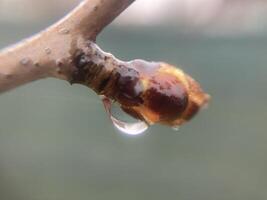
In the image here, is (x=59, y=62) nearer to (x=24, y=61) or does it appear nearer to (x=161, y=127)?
(x=24, y=61)

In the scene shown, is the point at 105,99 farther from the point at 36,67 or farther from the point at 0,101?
the point at 0,101

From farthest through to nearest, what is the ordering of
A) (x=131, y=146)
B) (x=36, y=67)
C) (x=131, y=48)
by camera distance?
(x=131, y=146), (x=131, y=48), (x=36, y=67)

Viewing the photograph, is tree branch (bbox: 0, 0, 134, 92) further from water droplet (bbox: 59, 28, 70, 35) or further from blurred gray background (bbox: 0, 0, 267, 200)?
blurred gray background (bbox: 0, 0, 267, 200)

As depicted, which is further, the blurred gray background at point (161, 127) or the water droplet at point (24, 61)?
the blurred gray background at point (161, 127)

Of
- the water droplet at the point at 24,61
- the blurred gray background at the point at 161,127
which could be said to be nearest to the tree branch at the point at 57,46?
the water droplet at the point at 24,61

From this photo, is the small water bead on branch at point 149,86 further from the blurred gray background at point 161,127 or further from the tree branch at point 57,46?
the blurred gray background at point 161,127

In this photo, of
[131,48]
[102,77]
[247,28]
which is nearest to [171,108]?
[102,77]
